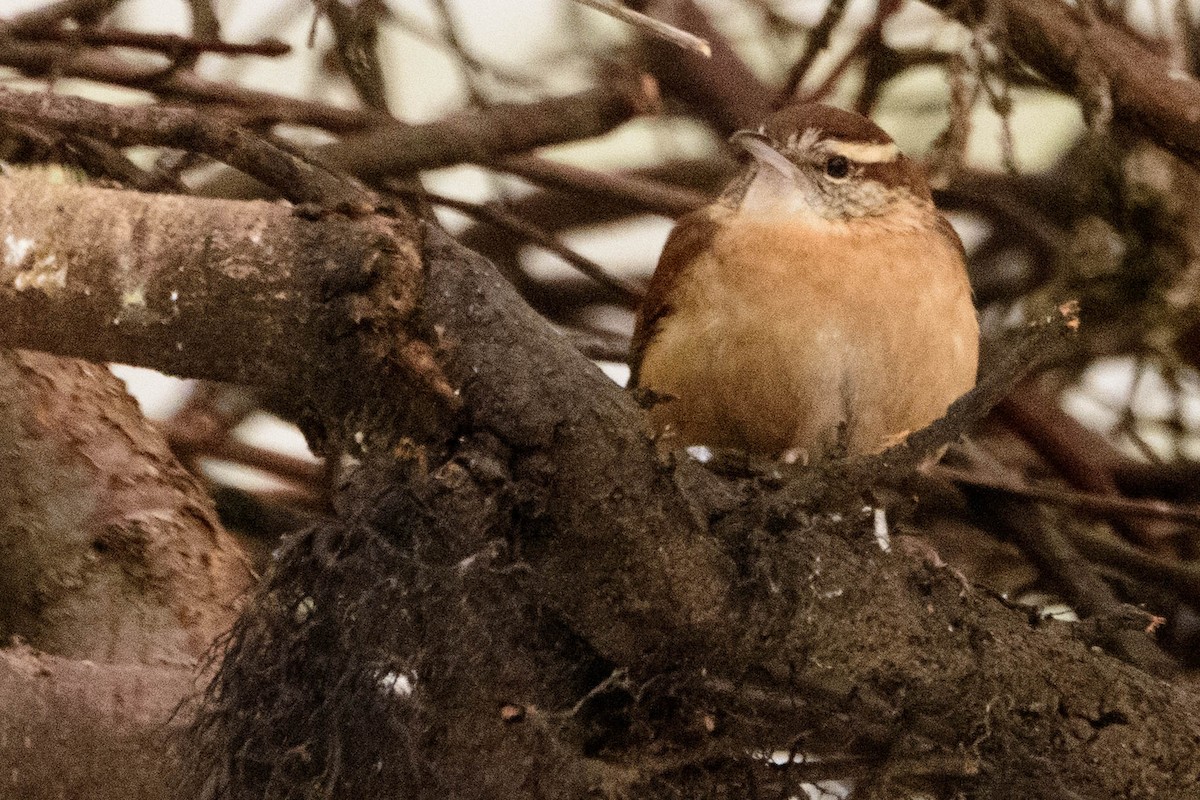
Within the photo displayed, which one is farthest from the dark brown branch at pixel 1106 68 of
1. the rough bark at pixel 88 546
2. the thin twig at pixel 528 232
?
the rough bark at pixel 88 546

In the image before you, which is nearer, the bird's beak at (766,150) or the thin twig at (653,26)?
the thin twig at (653,26)

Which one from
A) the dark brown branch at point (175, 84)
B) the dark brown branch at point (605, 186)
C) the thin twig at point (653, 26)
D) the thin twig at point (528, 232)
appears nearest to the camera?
the thin twig at point (653, 26)

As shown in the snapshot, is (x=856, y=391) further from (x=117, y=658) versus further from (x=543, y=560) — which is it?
(x=117, y=658)

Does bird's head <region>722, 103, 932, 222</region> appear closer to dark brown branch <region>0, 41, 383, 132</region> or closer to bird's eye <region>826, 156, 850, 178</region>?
bird's eye <region>826, 156, 850, 178</region>

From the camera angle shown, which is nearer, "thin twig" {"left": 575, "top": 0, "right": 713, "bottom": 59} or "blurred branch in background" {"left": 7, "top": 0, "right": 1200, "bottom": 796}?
"thin twig" {"left": 575, "top": 0, "right": 713, "bottom": 59}

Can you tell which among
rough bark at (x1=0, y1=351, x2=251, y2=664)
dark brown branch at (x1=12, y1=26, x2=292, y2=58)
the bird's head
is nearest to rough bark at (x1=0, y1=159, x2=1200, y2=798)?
rough bark at (x1=0, y1=351, x2=251, y2=664)

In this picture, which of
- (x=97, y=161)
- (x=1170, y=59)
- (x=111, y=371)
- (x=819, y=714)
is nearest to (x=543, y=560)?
(x=819, y=714)

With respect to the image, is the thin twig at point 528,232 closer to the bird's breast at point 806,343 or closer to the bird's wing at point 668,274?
the bird's wing at point 668,274
